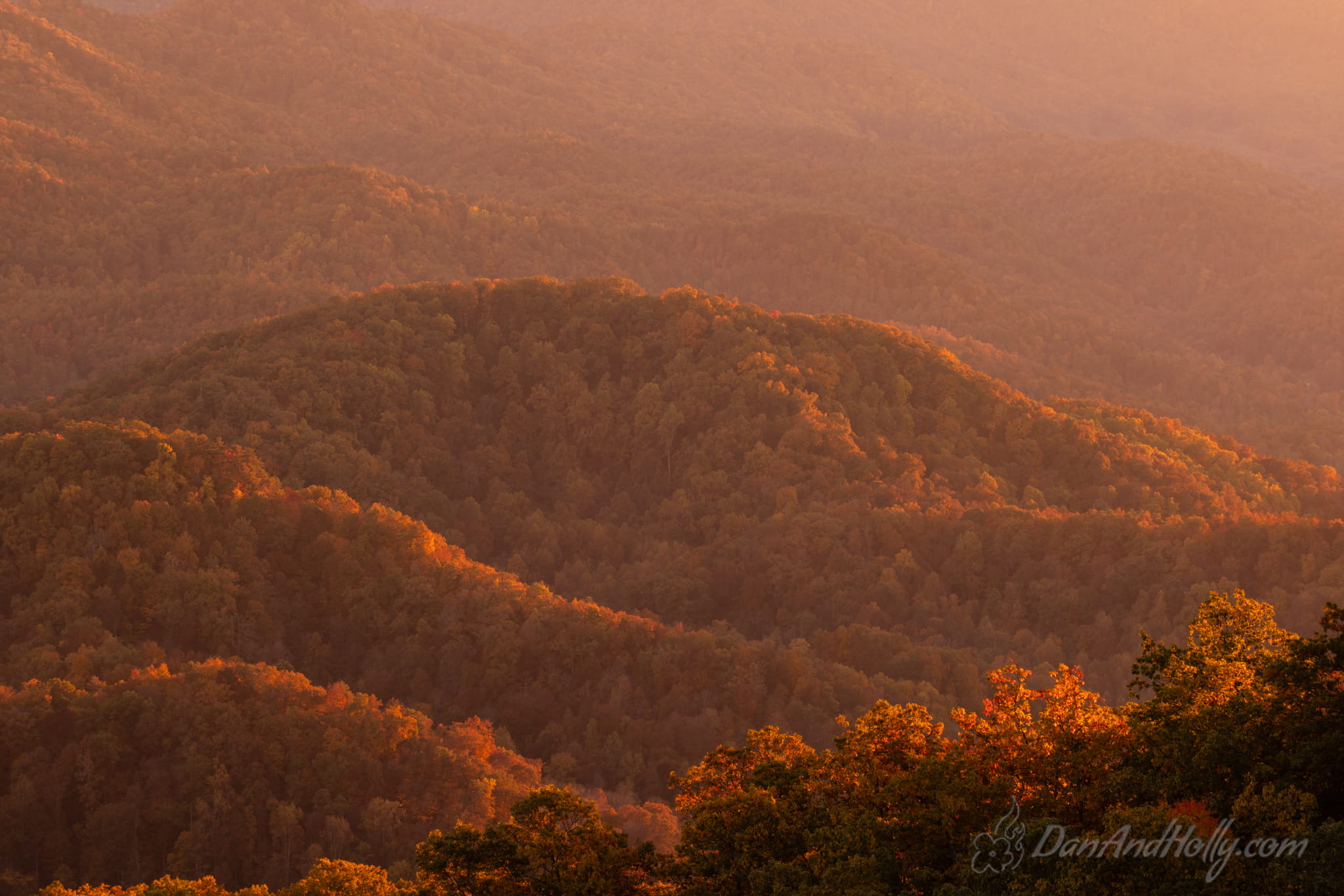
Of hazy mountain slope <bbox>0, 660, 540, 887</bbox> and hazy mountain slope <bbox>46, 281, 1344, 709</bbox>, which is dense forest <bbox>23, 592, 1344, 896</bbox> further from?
hazy mountain slope <bbox>46, 281, 1344, 709</bbox>

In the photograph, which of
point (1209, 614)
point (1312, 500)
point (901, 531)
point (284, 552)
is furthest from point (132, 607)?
point (1312, 500)

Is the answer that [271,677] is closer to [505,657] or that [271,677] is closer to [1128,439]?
[505,657]

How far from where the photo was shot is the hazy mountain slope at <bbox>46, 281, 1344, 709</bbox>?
94875mm

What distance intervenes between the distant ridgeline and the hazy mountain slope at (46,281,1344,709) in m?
0.35

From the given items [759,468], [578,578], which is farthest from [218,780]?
[759,468]

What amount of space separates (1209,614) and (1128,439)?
315 feet

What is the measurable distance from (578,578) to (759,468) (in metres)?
19.9

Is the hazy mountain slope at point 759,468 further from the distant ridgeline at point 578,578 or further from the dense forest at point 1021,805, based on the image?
the dense forest at point 1021,805

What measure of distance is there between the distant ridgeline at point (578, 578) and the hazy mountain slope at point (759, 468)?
346 mm

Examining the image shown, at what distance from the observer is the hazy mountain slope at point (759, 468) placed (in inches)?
A: 3735

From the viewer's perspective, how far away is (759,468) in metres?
113

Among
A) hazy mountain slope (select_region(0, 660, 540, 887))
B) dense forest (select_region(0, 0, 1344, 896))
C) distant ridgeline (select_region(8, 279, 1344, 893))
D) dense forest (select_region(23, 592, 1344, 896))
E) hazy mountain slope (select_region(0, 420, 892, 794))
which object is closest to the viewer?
dense forest (select_region(23, 592, 1344, 896))

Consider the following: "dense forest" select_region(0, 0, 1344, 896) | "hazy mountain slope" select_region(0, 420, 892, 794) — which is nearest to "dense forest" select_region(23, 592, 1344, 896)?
"dense forest" select_region(0, 0, 1344, 896)

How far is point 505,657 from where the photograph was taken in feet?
257
